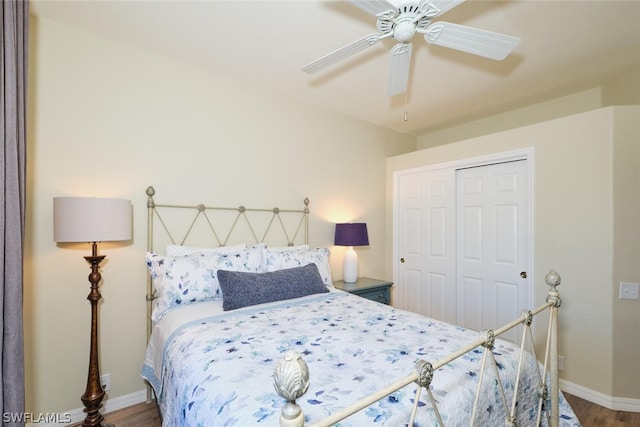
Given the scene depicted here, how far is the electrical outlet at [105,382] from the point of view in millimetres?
2100

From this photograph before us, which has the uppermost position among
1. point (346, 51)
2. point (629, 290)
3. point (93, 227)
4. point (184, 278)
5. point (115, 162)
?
point (346, 51)

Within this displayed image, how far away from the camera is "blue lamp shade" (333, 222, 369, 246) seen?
3213 mm

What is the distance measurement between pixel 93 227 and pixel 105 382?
3.92 ft

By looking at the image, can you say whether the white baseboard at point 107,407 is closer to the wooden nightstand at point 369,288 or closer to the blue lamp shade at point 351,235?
the wooden nightstand at point 369,288

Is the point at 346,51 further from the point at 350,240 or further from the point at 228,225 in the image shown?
the point at 350,240

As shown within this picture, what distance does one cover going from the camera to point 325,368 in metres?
1.24

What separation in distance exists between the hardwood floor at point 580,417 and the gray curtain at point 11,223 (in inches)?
25.8

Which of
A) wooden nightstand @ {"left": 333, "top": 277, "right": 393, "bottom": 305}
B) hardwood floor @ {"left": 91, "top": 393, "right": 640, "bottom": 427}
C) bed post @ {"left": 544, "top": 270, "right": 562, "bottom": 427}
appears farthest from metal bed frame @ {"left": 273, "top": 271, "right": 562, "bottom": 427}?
wooden nightstand @ {"left": 333, "top": 277, "right": 393, "bottom": 305}

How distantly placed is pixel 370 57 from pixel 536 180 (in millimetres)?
1825

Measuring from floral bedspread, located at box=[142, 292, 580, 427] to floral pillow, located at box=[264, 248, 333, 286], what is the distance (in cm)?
53

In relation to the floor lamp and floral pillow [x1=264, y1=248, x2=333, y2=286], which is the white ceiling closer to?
the floor lamp

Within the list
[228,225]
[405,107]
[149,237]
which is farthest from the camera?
[405,107]

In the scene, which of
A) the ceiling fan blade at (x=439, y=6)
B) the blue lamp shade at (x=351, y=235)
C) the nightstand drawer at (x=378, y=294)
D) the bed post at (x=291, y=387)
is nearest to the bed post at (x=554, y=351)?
the ceiling fan blade at (x=439, y=6)

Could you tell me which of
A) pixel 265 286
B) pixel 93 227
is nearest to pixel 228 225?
pixel 265 286
